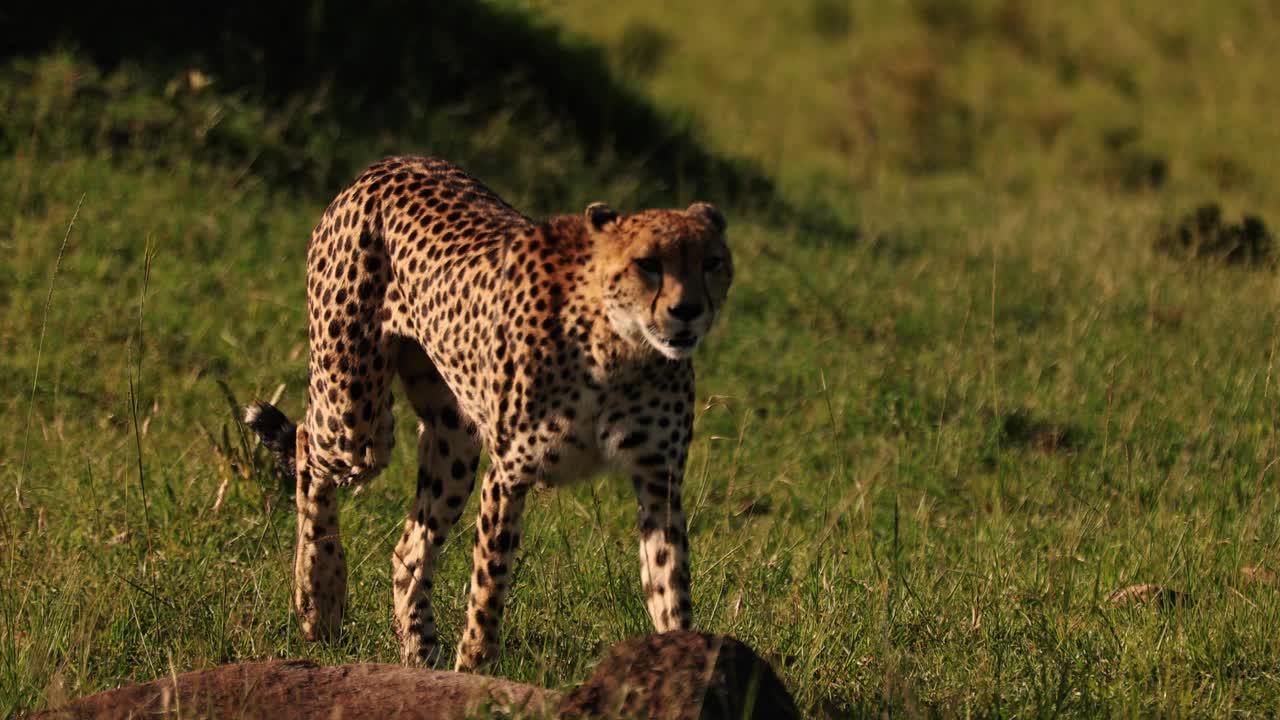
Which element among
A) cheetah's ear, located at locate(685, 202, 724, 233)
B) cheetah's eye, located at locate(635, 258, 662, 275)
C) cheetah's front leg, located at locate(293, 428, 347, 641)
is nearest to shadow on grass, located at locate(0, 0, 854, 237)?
cheetah's front leg, located at locate(293, 428, 347, 641)

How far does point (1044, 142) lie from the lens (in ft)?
44.0

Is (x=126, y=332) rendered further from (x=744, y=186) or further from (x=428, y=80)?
(x=744, y=186)

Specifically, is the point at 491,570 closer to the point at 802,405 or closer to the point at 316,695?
the point at 316,695

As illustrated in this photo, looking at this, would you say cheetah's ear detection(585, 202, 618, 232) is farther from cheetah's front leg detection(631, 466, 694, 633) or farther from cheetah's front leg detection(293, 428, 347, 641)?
cheetah's front leg detection(293, 428, 347, 641)

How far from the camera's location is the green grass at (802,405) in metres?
4.04

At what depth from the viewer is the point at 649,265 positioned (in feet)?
12.1

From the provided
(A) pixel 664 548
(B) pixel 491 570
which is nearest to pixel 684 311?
(A) pixel 664 548

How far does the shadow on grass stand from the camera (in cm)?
919

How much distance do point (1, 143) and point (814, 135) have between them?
6.88 metres

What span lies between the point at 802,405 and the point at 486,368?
2.91 metres

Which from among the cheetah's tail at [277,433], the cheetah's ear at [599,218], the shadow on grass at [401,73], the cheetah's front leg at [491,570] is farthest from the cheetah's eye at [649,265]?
the shadow on grass at [401,73]

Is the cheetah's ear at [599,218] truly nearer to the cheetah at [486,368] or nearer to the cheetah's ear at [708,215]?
the cheetah at [486,368]

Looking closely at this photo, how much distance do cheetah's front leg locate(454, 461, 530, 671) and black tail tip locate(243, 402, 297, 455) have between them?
111 centimetres

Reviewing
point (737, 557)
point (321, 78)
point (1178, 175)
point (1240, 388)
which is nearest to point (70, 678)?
point (737, 557)
